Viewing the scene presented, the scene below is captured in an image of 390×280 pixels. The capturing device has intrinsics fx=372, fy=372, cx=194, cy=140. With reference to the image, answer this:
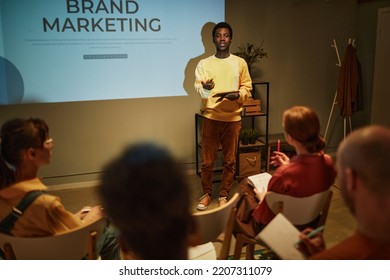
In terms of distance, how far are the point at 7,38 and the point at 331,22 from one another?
127 inches

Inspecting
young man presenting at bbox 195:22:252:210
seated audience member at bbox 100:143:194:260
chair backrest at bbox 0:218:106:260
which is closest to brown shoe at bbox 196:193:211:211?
young man presenting at bbox 195:22:252:210

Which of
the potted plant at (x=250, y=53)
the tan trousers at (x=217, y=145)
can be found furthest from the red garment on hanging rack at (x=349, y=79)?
the tan trousers at (x=217, y=145)

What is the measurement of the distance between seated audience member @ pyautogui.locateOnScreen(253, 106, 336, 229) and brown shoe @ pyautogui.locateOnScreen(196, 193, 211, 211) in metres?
1.50

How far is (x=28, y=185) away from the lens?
1382 mm

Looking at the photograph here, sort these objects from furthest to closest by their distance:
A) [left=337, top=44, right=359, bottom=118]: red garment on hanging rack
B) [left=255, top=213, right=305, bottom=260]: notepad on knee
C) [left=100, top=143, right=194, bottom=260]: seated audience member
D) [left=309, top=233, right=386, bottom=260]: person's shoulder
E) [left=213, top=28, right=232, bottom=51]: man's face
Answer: [left=337, top=44, right=359, bottom=118]: red garment on hanging rack → [left=213, top=28, right=232, bottom=51]: man's face → [left=255, top=213, right=305, bottom=260]: notepad on knee → [left=309, top=233, right=386, bottom=260]: person's shoulder → [left=100, top=143, right=194, bottom=260]: seated audience member

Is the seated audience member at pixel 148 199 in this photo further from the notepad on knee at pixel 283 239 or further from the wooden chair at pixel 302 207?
the wooden chair at pixel 302 207

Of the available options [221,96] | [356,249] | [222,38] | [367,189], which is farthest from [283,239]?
[222,38]

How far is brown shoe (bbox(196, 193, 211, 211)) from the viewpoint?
3057 mm

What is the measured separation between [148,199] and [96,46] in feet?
8.47

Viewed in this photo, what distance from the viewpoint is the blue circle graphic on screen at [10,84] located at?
123 inches

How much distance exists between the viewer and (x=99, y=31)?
10.5 feet

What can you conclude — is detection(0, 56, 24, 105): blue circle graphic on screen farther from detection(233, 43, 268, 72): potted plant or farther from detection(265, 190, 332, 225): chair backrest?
detection(265, 190, 332, 225): chair backrest

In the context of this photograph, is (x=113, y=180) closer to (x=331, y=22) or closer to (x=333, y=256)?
(x=333, y=256)

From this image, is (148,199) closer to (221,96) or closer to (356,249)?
(356,249)
